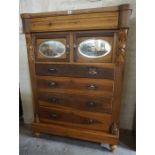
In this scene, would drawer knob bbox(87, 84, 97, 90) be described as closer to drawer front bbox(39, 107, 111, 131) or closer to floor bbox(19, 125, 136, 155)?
drawer front bbox(39, 107, 111, 131)

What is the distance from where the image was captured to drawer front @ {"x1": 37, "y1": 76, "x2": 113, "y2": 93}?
56.6 inches

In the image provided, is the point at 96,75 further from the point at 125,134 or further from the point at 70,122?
the point at 125,134

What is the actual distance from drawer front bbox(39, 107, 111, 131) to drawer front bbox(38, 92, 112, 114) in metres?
0.07

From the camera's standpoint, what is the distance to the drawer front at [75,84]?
1438 mm

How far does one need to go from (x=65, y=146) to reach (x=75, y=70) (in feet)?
3.11

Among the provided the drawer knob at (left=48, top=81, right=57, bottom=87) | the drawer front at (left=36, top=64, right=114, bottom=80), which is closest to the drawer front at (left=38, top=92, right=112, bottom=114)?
the drawer knob at (left=48, top=81, right=57, bottom=87)

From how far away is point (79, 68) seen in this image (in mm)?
1459

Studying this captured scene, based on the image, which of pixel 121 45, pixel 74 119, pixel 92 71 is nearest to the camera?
pixel 121 45

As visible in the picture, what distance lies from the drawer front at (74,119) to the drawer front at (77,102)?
7 centimetres

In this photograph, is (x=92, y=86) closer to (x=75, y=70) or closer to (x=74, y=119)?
(x=75, y=70)

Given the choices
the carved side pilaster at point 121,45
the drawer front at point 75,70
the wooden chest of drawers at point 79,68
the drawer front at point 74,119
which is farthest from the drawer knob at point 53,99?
the carved side pilaster at point 121,45

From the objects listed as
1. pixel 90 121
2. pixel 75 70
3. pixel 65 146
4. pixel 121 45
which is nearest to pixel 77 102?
pixel 90 121
